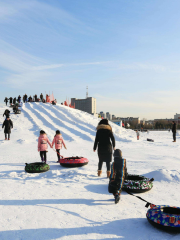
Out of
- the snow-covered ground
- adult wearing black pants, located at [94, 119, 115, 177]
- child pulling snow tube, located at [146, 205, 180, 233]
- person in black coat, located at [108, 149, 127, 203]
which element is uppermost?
adult wearing black pants, located at [94, 119, 115, 177]

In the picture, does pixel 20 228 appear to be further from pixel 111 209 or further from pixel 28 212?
pixel 111 209

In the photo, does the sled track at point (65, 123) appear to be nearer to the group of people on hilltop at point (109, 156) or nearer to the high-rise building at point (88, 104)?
the group of people on hilltop at point (109, 156)

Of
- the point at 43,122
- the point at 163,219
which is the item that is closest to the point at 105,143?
the point at 163,219

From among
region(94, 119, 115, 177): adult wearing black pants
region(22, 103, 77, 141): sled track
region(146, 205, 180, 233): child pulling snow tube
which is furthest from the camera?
region(22, 103, 77, 141): sled track

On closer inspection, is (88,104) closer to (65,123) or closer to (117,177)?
(65,123)

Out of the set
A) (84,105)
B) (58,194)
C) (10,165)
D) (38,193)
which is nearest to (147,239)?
(58,194)

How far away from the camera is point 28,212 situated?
12.8 ft

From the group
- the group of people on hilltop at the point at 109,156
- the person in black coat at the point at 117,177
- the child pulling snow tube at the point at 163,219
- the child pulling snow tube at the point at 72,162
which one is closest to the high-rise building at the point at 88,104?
the child pulling snow tube at the point at 72,162

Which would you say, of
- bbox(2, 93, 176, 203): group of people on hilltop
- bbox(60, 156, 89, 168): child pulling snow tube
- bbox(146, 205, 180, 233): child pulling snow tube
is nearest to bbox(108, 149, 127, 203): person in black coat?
bbox(2, 93, 176, 203): group of people on hilltop

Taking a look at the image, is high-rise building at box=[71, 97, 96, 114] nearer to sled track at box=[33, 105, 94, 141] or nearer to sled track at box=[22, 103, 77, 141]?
sled track at box=[33, 105, 94, 141]

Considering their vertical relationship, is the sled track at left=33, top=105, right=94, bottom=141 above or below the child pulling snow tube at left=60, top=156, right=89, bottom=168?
above

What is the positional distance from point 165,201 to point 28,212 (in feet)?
9.73

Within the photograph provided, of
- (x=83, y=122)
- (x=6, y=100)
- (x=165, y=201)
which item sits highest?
(x=6, y=100)

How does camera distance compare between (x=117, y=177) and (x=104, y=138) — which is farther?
(x=104, y=138)
